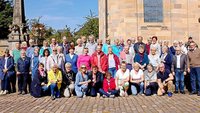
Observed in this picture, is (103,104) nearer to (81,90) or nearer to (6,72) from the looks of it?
(81,90)

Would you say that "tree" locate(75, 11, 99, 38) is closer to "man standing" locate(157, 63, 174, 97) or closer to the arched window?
the arched window

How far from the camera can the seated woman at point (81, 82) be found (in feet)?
43.9

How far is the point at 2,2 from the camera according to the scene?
5116 centimetres

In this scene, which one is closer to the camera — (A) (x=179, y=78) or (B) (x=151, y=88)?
(B) (x=151, y=88)

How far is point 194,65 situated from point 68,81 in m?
4.73

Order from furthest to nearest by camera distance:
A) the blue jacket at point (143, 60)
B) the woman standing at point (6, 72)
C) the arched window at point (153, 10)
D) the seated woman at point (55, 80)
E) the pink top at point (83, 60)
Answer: the arched window at point (153, 10), the woman standing at point (6, 72), the blue jacket at point (143, 60), the pink top at point (83, 60), the seated woman at point (55, 80)

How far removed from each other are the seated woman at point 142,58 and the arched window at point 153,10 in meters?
6.23

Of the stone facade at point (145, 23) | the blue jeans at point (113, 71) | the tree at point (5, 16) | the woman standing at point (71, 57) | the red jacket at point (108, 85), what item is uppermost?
the tree at point (5, 16)

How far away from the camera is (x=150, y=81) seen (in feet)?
44.8

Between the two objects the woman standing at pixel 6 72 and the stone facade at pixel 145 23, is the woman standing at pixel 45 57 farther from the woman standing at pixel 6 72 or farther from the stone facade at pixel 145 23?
the stone facade at pixel 145 23

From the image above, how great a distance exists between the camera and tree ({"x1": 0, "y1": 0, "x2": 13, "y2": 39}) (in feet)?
160

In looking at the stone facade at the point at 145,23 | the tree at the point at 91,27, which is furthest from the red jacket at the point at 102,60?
the tree at the point at 91,27

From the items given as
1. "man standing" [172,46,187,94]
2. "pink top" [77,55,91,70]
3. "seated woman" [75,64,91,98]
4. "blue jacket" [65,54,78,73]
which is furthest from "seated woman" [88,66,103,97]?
"man standing" [172,46,187,94]

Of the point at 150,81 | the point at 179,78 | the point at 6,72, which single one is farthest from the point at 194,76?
the point at 6,72
